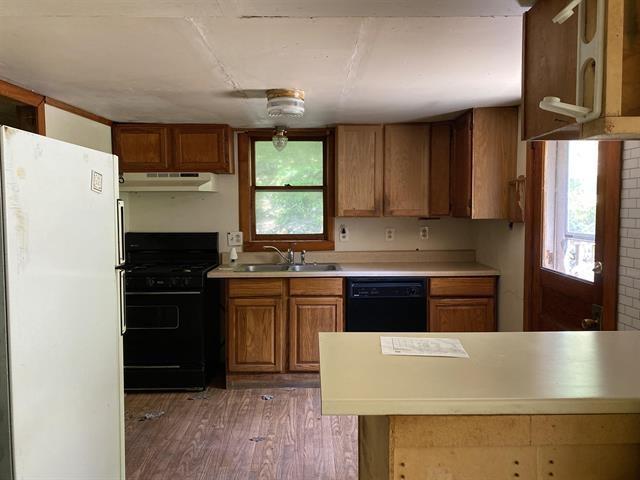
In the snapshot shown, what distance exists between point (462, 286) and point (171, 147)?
2.50 metres

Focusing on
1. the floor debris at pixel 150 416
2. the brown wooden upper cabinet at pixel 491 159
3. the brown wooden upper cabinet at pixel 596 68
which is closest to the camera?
the brown wooden upper cabinet at pixel 596 68

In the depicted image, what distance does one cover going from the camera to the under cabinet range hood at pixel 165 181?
3.60 meters

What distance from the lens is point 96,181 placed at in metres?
1.83

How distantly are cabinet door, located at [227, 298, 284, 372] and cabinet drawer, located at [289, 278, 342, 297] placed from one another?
184mm

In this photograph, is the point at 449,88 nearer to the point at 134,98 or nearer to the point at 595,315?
the point at 595,315

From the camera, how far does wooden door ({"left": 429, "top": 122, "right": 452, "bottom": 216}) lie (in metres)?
3.74

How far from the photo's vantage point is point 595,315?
2.14 m

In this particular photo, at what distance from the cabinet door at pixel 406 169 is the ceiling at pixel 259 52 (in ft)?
1.87

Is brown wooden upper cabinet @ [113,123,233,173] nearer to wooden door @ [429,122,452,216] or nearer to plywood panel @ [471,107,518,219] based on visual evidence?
wooden door @ [429,122,452,216]

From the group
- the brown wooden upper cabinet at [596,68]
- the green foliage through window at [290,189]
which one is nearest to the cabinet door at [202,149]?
the green foliage through window at [290,189]

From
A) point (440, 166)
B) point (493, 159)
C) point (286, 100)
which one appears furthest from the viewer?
point (440, 166)

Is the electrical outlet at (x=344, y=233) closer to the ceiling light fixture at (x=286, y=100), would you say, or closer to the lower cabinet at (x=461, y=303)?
the lower cabinet at (x=461, y=303)

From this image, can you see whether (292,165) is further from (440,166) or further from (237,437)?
(237,437)

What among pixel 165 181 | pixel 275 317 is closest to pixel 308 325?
pixel 275 317
